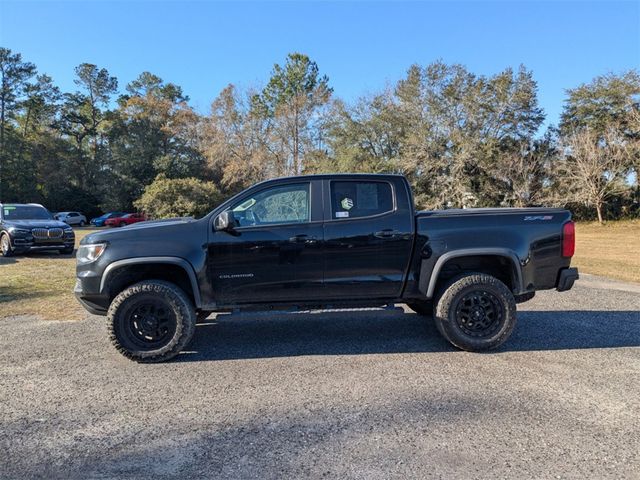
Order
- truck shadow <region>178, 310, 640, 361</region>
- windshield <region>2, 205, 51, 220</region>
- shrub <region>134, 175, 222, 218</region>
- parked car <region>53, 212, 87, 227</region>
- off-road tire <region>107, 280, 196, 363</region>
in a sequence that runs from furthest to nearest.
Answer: parked car <region>53, 212, 87, 227</region> < shrub <region>134, 175, 222, 218</region> < windshield <region>2, 205, 51, 220</region> < truck shadow <region>178, 310, 640, 361</region> < off-road tire <region>107, 280, 196, 363</region>

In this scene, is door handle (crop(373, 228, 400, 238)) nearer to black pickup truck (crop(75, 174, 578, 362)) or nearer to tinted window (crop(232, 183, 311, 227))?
black pickup truck (crop(75, 174, 578, 362))

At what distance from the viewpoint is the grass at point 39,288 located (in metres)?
7.38

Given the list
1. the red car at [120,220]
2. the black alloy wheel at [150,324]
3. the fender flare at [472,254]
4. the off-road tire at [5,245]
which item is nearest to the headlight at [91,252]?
the black alloy wheel at [150,324]

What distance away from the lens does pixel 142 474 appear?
2867mm

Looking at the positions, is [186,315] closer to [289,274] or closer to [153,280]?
[153,280]

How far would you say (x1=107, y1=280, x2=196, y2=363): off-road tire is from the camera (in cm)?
489

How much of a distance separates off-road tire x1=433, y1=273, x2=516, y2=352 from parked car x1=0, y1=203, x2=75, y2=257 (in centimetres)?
1348

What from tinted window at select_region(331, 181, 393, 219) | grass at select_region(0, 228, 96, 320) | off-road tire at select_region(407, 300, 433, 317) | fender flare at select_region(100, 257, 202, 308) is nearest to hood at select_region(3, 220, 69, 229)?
grass at select_region(0, 228, 96, 320)

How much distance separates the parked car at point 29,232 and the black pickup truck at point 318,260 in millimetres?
10913

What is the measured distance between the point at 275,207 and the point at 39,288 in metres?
6.70

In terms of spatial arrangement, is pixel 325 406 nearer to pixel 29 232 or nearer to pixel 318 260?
pixel 318 260

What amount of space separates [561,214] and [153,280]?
4.66 m

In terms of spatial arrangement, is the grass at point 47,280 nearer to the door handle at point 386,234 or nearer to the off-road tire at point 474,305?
the door handle at point 386,234

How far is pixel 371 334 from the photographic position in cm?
593
